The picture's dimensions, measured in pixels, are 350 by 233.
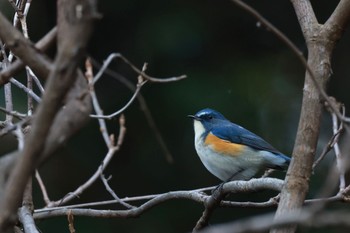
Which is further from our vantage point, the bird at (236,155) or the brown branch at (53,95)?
the bird at (236,155)

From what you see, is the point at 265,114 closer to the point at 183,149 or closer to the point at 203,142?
the point at 183,149

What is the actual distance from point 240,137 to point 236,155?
25cm

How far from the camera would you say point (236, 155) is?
17.4ft

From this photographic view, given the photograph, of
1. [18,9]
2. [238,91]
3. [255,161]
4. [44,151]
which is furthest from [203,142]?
[44,151]

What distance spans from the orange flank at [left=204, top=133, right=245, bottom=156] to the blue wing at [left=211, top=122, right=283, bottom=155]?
0.19ft

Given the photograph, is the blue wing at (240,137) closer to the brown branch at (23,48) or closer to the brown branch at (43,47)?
the brown branch at (43,47)

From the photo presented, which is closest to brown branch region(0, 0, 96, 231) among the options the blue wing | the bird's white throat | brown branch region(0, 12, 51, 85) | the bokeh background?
brown branch region(0, 12, 51, 85)

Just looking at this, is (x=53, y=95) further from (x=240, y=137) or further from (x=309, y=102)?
(x=240, y=137)

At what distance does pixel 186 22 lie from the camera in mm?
8664

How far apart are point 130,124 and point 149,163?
502mm

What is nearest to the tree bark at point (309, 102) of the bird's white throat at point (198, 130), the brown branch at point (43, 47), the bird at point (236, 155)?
the brown branch at point (43, 47)

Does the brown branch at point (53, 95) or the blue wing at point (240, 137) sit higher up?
the brown branch at point (53, 95)

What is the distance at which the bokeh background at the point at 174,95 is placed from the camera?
860cm

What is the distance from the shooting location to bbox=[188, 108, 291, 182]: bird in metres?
5.20
